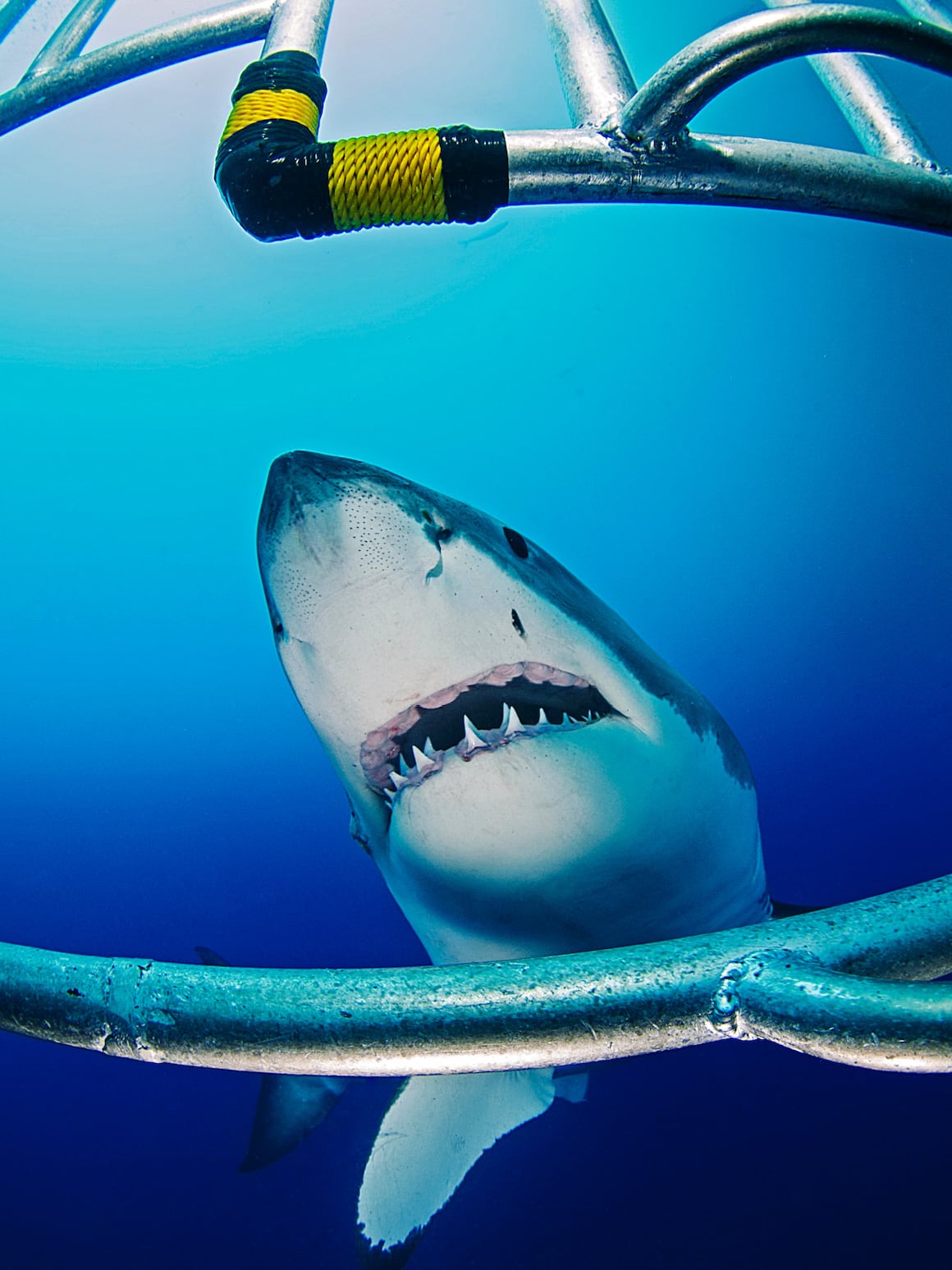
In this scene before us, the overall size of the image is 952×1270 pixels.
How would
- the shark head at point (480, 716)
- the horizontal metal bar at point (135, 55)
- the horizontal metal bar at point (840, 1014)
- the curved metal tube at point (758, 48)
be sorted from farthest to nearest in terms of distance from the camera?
the horizontal metal bar at point (135, 55), the shark head at point (480, 716), the curved metal tube at point (758, 48), the horizontal metal bar at point (840, 1014)

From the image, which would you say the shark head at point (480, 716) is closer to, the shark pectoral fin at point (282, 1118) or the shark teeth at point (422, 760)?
the shark teeth at point (422, 760)

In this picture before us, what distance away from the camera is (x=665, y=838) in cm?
129

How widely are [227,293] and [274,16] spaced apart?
16.0 metres

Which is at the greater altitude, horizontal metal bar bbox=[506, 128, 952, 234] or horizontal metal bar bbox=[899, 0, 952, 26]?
horizontal metal bar bbox=[899, 0, 952, 26]

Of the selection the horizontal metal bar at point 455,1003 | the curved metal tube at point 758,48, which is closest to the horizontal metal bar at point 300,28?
the curved metal tube at point 758,48

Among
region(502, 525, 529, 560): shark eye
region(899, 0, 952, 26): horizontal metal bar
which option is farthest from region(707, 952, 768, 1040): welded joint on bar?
region(899, 0, 952, 26): horizontal metal bar

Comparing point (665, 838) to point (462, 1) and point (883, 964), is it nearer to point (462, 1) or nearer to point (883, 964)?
point (883, 964)

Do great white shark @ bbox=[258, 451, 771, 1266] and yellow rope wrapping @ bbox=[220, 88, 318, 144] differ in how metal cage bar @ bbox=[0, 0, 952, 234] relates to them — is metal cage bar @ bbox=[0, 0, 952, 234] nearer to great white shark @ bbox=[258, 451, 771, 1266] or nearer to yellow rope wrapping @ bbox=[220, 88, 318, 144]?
yellow rope wrapping @ bbox=[220, 88, 318, 144]

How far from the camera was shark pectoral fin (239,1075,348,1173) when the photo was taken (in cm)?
311

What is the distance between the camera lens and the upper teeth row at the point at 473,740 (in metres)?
1.11

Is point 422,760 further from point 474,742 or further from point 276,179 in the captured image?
point 276,179

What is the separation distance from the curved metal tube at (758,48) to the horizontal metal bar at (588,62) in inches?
3.1

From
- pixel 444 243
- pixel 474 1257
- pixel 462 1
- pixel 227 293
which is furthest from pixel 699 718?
pixel 227 293

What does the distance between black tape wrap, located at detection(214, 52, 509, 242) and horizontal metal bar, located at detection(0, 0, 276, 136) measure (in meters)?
0.92
